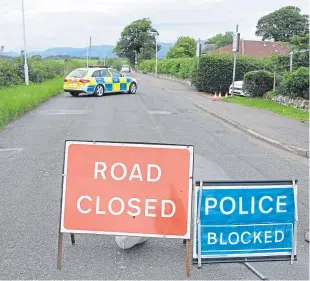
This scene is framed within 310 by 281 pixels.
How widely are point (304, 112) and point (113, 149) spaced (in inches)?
526

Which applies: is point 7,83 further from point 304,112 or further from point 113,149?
point 113,149

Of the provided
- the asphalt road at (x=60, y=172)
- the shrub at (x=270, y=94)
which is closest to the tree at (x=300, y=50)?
the shrub at (x=270, y=94)

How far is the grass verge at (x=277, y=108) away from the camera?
1543 centimetres

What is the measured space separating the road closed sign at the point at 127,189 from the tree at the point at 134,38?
98.8 meters

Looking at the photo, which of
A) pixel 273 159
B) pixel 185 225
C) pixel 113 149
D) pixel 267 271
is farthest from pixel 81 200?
pixel 273 159

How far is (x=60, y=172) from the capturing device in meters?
7.46

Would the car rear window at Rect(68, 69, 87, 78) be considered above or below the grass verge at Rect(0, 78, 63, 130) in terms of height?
above

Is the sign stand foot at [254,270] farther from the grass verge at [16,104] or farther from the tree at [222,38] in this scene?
the tree at [222,38]

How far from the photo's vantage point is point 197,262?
4004 mm

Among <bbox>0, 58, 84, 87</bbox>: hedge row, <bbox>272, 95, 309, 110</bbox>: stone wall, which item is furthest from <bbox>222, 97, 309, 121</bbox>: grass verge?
<bbox>0, 58, 84, 87</bbox>: hedge row

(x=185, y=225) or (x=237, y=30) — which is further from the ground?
(x=237, y=30)

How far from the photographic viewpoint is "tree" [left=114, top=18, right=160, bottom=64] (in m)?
104

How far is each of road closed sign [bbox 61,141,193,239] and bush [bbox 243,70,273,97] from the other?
19.1 meters

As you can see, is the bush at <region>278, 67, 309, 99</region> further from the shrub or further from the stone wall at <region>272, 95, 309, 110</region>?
the shrub
